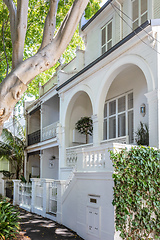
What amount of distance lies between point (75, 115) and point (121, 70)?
16.7 feet

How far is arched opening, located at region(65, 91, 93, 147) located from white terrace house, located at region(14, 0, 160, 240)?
50mm

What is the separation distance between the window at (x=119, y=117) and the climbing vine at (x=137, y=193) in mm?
4290

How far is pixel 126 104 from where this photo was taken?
1268 cm

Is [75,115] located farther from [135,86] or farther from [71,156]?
[135,86]

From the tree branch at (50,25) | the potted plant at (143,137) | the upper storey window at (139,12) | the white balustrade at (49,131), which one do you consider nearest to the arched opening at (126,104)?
the potted plant at (143,137)

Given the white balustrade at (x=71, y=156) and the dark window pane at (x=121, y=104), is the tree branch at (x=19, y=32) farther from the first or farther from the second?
the white balustrade at (x=71, y=156)

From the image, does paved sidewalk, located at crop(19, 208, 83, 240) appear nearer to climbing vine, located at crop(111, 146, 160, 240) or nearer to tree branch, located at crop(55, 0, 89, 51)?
climbing vine, located at crop(111, 146, 160, 240)

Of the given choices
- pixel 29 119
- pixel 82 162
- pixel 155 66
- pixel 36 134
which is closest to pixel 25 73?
pixel 82 162

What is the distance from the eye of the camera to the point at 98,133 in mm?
11820

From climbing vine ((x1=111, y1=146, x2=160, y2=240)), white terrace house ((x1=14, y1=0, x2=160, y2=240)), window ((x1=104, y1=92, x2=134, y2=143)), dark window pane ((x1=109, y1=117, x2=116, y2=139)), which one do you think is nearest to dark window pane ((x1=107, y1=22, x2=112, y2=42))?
white terrace house ((x1=14, y1=0, x2=160, y2=240))

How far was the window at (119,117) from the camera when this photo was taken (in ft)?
40.4

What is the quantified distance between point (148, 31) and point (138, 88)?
3296 mm

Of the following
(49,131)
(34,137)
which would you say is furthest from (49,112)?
(34,137)

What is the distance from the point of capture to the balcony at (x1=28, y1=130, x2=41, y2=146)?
64.1 ft
